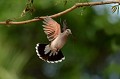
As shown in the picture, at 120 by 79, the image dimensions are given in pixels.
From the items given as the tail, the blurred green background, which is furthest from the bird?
the blurred green background

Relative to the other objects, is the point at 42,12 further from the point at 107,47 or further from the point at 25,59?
the point at 107,47

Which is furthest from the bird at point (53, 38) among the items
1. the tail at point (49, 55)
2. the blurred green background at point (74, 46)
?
the blurred green background at point (74, 46)

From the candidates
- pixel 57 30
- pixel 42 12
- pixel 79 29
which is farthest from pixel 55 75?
pixel 57 30

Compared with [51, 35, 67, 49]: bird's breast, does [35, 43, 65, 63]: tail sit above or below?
below

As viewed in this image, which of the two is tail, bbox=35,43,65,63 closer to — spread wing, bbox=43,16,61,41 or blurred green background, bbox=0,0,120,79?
spread wing, bbox=43,16,61,41

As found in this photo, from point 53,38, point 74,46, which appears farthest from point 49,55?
point 74,46

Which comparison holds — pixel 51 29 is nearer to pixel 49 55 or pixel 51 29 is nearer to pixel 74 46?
pixel 49 55
